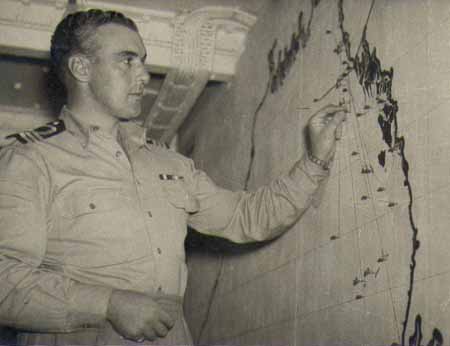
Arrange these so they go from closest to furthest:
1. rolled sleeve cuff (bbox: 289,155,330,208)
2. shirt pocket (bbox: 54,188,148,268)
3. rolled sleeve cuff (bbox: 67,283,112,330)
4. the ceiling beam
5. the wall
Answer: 1. the wall
2. rolled sleeve cuff (bbox: 67,283,112,330)
3. shirt pocket (bbox: 54,188,148,268)
4. rolled sleeve cuff (bbox: 289,155,330,208)
5. the ceiling beam

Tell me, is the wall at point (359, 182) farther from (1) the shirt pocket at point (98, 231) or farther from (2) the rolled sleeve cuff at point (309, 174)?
(1) the shirt pocket at point (98, 231)

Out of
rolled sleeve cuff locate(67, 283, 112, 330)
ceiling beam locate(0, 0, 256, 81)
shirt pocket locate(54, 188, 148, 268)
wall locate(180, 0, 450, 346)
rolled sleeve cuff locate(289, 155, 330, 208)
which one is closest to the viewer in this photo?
wall locate(180, 0, 450, 346)

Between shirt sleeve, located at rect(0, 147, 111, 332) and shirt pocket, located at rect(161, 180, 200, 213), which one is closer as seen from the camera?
shirt sleeve, located at rect(0, 147, 111, 332)

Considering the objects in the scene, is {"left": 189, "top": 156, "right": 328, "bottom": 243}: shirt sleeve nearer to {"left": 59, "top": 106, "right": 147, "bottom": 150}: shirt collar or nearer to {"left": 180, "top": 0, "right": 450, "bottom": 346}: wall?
{"left": 180, "top": 0, "right": 450, "bottom": 346}: wall

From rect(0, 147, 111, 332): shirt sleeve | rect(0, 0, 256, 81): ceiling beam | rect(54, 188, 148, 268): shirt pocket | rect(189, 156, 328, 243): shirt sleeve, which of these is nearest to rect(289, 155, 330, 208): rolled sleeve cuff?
rect(189, 156, 328, 243): shirt sleeve

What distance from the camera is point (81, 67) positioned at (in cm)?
162

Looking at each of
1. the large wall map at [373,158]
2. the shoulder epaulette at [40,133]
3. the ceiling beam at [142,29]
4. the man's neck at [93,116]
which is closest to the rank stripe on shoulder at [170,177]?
the man's neck at [93,116]

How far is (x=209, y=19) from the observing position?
255cm

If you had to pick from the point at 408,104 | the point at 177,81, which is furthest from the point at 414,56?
the point at 177,81

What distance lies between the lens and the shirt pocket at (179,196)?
1598mm

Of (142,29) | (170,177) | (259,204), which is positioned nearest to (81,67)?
(170,177)

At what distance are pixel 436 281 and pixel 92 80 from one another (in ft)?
3.11

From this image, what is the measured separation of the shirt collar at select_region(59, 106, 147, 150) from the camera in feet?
5.13

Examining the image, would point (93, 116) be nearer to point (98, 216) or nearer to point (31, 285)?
point (98, 216)
